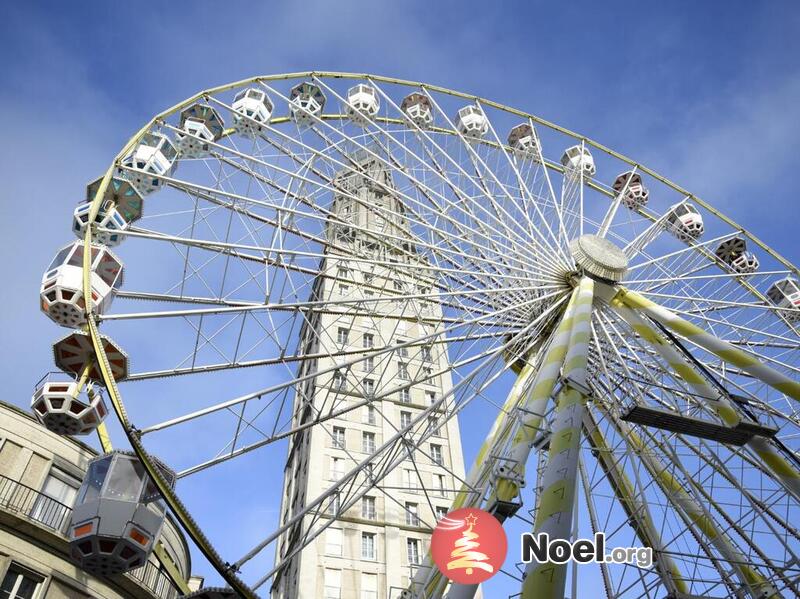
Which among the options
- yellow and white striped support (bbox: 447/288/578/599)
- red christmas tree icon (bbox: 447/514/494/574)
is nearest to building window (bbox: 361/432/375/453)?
yellow and white striped support (bbox: 447/288/578/599)

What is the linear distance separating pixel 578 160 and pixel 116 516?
19.2m

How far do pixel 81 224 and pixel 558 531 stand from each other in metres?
13.3

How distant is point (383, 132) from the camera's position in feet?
80.5

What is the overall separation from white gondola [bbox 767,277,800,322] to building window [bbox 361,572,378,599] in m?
18.8

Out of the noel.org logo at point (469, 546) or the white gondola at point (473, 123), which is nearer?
the noel.org logo at point (469, 546)

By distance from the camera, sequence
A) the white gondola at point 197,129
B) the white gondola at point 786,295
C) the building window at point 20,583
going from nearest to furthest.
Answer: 1. the building window at point 20,583
2. the white gondola at point 197,129
3. the white gondola at point 786,295

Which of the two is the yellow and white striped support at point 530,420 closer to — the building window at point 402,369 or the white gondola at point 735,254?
the building window at point 402,369

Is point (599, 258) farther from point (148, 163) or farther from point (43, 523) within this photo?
point (43, 523)

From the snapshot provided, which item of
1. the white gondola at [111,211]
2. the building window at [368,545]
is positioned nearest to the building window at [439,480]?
the building window at [368,545]

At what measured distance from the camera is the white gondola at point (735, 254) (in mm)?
26297

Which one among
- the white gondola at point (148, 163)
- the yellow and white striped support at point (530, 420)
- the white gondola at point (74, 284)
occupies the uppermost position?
the white gondola at point (148, 163)

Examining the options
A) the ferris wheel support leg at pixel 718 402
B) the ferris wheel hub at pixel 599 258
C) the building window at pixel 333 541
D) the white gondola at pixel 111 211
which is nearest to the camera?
the ferris wheel support leg at pixel 718 402

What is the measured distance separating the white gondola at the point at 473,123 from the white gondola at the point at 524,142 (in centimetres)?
123

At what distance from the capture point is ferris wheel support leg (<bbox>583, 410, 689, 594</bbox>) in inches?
679
